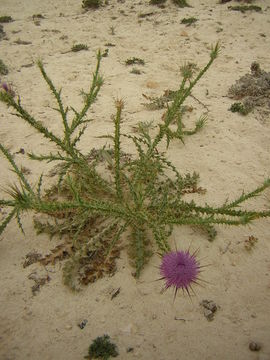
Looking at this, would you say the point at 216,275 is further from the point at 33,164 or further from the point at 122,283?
the point at 33,164

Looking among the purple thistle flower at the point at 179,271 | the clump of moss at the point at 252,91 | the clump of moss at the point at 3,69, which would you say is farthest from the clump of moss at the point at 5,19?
the purple thistle flower at the point at 179,271

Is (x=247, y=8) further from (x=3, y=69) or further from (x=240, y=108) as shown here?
(x=3, y=69)

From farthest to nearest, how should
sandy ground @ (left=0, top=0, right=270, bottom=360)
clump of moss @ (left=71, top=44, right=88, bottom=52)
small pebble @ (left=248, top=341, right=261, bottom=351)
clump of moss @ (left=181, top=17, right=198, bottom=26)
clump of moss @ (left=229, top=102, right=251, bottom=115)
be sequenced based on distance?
1. clump of moss @ (left=181, top=17, right=198, bottom=26)
2. clump of moss @ (left=71, top=44, right=88, bottom=52)
3. clump of moss @ (left=229, top=102, right=251, bottom=115)
4. sandy ground @ (left=0, top=0, right=270, bottom=360)
5. small pebble @ (left=248, top=341, right=261, bottom=351)

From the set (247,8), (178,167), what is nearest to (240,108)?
(178,167)

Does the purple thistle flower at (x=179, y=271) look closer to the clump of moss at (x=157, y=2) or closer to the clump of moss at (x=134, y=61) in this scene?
the clump of moss at (x=134, y=61)

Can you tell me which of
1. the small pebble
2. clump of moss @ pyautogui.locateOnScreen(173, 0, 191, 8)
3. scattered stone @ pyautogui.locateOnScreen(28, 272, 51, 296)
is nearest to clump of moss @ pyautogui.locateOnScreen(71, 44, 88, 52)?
clump of moss @ pyautogui.locateOnScreen(173, 0, 191, 8)

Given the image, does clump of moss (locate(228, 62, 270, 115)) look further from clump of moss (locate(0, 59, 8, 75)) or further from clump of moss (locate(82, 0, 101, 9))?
clump of moss (locate(82, 0, 101, 9))

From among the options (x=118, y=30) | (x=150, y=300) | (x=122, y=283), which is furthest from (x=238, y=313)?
(x=118, y=30)
